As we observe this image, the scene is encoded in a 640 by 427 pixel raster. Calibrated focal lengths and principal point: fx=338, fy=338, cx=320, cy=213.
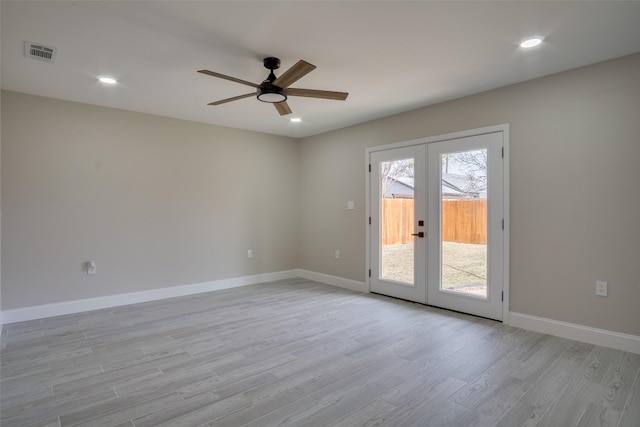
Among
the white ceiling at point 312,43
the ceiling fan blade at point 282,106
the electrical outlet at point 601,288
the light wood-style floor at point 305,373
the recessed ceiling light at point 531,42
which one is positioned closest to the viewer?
the light wood-style floor at point 305,373

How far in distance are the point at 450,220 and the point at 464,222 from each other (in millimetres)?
171

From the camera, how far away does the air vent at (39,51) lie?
277cm

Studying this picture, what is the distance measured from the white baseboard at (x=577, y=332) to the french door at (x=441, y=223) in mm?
235

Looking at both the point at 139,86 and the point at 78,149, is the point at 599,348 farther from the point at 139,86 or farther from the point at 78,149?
the point at 78,149

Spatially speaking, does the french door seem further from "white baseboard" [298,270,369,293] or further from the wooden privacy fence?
"white baseboard" [298,270,369,293]

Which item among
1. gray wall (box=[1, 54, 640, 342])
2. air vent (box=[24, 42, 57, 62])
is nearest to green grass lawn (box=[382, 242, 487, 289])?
gray wall (box=[1, 54, 640, 342])

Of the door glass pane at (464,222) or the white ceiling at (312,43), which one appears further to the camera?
the door glass pane at (464,222)

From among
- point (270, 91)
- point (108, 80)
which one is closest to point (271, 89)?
point (270, 91)

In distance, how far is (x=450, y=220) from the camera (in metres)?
4.16

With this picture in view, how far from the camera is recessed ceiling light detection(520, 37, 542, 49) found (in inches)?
105

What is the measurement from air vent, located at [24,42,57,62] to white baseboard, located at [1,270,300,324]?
2789 mm

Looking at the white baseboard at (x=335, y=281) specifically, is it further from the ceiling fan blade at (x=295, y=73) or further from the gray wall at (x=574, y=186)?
the ceiling fan blade at (x=295, y=73)

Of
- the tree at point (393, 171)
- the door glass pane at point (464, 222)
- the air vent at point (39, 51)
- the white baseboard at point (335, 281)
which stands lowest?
the white baseboard at point (335, 281)

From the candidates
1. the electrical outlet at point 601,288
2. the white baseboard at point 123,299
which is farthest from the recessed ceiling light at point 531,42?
the white baseboard at point 123,299
